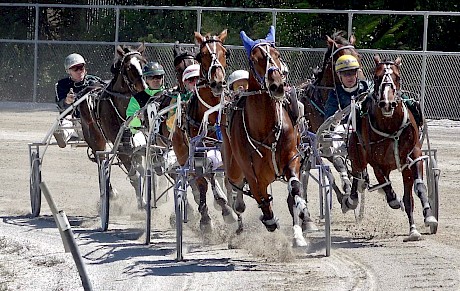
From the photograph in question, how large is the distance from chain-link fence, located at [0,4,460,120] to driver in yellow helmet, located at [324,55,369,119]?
836 centimetres

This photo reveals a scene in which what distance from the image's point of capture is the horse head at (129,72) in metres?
14.0

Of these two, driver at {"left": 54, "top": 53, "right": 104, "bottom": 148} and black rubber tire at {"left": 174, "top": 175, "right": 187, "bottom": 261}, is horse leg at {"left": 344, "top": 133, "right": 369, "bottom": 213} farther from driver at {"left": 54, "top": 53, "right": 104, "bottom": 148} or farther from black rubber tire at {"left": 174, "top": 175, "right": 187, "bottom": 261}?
driver at {"left": 54, "top": 53, "right": 104, "bottom": 148}

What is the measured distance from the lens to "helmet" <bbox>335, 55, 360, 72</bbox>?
42.2ft

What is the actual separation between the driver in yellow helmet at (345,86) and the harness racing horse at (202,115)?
1.68 metres

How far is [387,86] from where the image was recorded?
11.2 meters

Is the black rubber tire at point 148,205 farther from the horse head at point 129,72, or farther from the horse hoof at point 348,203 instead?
the horse head at point 129,72

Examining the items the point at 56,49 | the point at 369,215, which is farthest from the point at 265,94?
the point at 56,49

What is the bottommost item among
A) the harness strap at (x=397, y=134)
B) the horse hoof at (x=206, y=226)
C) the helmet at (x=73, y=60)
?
the horse hoof at (x=206, y=226)

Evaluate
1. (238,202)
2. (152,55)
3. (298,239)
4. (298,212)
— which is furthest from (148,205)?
(152,55)

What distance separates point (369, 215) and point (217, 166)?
288cm

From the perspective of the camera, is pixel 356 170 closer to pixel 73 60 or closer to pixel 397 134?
pixel 397 134

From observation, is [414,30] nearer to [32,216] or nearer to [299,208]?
[32,216]

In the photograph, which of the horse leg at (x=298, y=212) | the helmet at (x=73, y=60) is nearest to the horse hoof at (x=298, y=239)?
the horse leg at (x=298, y=212)

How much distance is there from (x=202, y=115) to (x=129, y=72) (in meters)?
2.53
